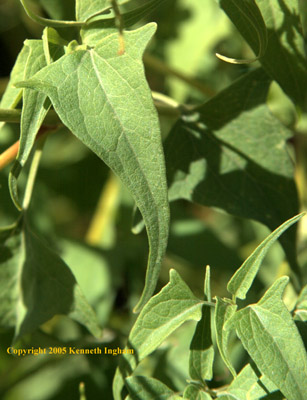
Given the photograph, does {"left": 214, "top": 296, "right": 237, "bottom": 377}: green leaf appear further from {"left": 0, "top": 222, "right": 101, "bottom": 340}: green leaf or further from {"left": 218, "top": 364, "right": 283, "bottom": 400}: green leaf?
{"left": 0, "top": 222, "right": 101, "bottom": 340}: green leaf

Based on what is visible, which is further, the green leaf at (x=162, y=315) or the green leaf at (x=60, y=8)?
the green leaf at (x=60, y=8)

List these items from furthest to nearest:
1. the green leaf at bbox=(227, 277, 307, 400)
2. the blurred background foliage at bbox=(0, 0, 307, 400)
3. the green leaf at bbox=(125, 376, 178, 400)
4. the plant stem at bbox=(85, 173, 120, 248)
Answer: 1. the plant stem at bbox=(85, 173, 120, 248)
2. the blurred background foliage at bbox=(0, 0, 307, 400)
3. the green leaf at bbox=(125, 376, 178, 400)
4. the green leaf at bbox=(227, 277, 307, 400)

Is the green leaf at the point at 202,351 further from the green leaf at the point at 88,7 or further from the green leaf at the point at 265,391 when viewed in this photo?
the green leaf at the point at 88,7

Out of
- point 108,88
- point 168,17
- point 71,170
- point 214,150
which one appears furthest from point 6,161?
point 168,17

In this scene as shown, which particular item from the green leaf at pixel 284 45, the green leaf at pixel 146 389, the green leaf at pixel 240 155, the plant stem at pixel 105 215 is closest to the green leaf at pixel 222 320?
the green leaf at pixel 146 389

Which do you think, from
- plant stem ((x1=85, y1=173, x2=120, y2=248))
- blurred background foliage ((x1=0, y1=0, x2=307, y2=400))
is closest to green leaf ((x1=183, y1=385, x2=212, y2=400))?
blurred background foliage ((x1=0, y1=0, x2=307, y2=400))

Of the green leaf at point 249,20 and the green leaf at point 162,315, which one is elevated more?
the green leaf at point 249,20
